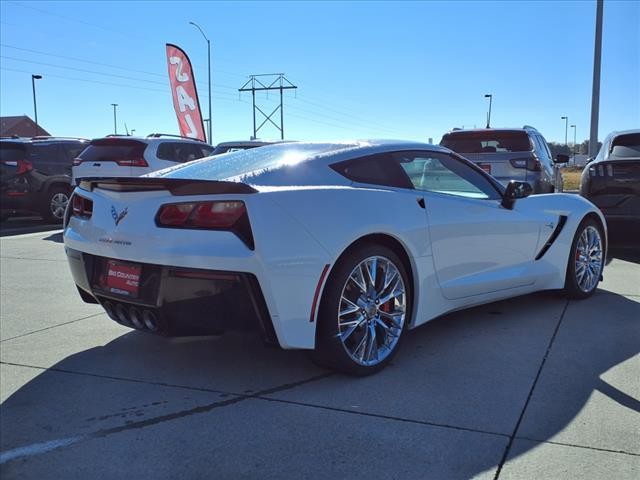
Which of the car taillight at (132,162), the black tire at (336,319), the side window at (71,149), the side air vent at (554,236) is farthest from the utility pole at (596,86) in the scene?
the black tire at (336,319)

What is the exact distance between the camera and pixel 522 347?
4207mm

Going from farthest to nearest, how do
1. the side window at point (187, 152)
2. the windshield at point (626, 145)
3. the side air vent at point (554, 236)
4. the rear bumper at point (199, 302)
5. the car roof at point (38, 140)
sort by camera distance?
the side window at point (187, 152) → the car roof at point (38, 140) → the windshield at point (626, 145) → the side air vent at point (554, 236) → the rear bumper at point (199, 302)

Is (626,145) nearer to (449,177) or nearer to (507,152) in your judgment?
(507,152)

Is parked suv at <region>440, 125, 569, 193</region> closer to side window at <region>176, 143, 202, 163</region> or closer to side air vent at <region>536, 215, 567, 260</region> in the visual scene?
side air vent at <region>536, 215, 567, 260</region>

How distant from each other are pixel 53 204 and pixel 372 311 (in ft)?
33.4

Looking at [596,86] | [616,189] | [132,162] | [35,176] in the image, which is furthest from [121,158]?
[596,86]

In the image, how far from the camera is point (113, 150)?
440 inches

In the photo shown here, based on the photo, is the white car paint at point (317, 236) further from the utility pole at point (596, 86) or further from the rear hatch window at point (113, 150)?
the utility pole at point (596, 86)

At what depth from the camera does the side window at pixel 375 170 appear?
12.5ft

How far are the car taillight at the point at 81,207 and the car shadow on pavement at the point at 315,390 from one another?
0.94m

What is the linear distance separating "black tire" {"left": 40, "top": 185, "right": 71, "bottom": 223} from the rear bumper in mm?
9605

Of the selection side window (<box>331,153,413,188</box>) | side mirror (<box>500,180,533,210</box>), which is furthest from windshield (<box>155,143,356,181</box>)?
side mirror (<box>500,180,533,210</box>)

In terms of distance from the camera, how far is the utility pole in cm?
1539

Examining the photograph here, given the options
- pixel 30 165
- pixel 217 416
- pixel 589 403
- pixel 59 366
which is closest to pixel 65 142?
pixel 30 165
